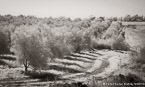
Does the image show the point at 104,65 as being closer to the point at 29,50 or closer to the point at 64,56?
the point at 64,56

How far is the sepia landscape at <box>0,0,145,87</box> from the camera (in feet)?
60.2

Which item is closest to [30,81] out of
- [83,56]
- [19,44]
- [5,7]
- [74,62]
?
[19,44]

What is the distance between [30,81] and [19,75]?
1.93 metres

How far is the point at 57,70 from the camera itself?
23828 millimetres

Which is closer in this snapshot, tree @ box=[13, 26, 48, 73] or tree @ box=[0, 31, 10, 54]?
tree @ box=[13, 26, 48, 73]

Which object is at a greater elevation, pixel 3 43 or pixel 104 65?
pixel 3 43

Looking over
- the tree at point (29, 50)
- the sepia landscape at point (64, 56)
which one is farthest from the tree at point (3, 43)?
the tree at point (29, 50)

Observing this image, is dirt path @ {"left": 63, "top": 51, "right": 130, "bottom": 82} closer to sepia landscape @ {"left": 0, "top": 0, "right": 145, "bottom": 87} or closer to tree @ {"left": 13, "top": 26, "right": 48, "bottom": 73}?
sepia landscape @ {"left": 0, "top": 0, "right": 145, "bottom": 87}

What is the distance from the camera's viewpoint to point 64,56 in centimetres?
2988

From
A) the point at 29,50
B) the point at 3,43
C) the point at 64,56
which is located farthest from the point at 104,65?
the point at 3,43

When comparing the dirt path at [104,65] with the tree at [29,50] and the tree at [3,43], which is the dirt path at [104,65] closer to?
the tree at [29,50]

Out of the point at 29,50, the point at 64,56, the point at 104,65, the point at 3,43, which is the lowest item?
the point at 104,65

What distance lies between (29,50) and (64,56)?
27.1ft

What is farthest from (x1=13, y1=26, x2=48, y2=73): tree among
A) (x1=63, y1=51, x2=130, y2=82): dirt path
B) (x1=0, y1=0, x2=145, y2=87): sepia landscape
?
(x1=63, y1=51, x2=130, y2=82): dirt path
